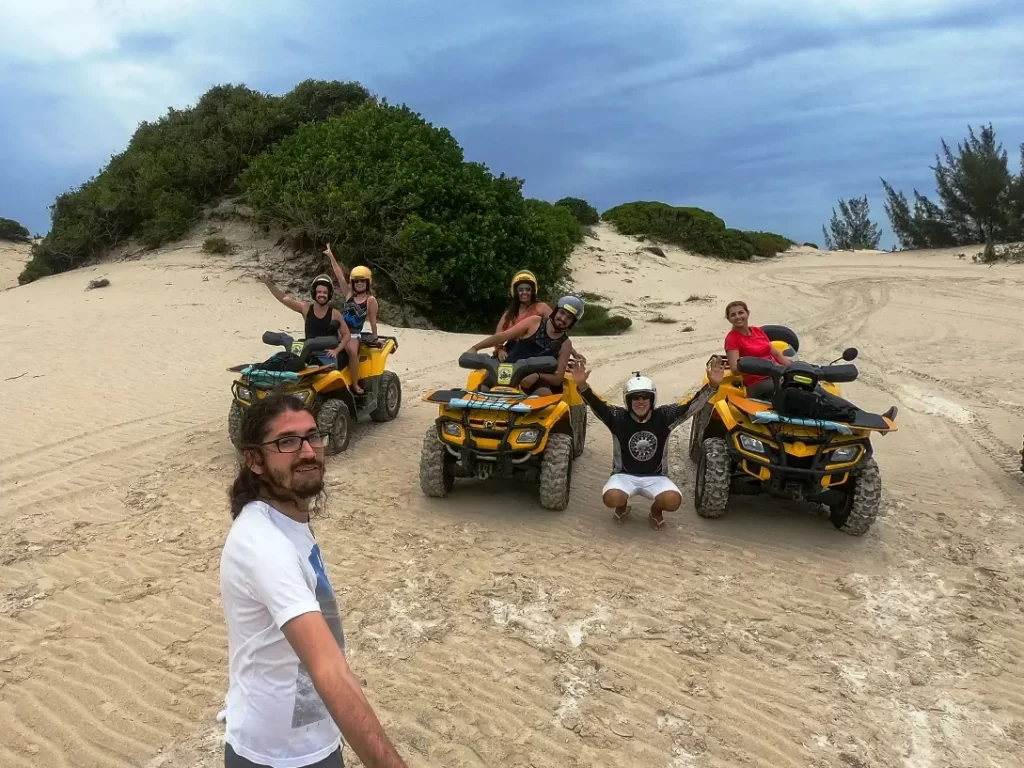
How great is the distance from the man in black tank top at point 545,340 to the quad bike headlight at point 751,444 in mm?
1509

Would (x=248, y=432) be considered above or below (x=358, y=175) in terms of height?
below

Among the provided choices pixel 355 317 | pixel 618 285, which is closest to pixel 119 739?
pixel 355 317

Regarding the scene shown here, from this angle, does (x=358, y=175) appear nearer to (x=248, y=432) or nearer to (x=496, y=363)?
(x=496, y=363)

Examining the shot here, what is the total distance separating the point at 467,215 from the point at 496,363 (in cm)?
1115

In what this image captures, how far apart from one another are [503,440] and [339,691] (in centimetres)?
381

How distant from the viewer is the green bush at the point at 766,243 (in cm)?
3189

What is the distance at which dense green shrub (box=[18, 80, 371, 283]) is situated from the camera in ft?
63.4

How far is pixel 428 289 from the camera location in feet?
54.7

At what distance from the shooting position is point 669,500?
516 centimetres

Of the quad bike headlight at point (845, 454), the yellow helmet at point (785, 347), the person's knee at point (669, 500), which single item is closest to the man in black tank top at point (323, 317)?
the person's knee at point (669, 500)

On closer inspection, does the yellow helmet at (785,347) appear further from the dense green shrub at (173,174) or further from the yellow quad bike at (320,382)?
the dense green shrub at (173,174)

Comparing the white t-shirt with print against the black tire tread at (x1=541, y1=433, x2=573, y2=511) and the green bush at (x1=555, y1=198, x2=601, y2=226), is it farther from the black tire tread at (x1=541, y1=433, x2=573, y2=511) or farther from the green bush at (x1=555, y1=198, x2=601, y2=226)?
the green bush at (x1=555, y1=198, x2=601, y2=226)

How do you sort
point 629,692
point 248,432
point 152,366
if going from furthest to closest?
point 152,366 < point 629,692 < point 248,432

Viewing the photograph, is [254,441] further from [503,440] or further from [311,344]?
[311,344]
